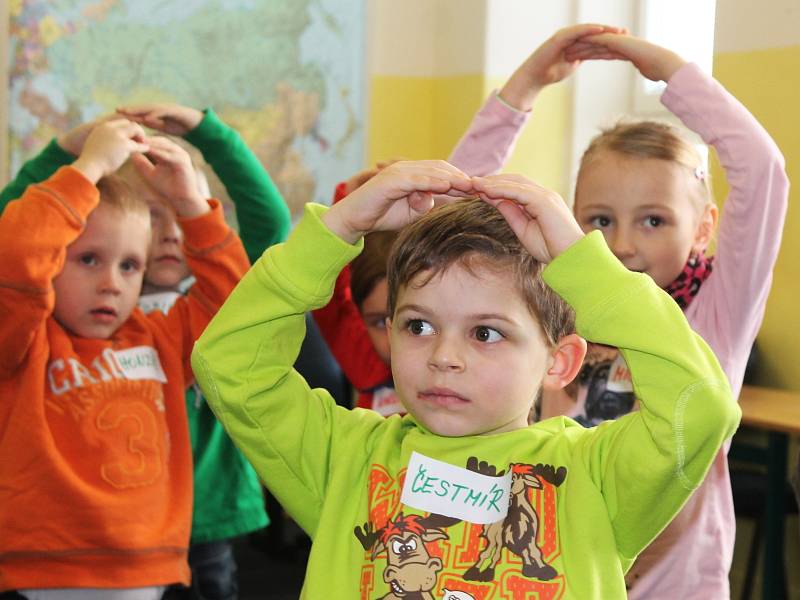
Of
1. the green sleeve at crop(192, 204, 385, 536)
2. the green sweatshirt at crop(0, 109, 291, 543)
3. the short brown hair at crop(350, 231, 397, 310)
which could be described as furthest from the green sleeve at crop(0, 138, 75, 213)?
the green sleeve at crop(192, 204, 385, 536)

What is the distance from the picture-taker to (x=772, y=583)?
10.7 feet

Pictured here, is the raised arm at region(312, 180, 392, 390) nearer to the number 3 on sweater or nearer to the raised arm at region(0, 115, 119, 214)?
the number 3 on sweater

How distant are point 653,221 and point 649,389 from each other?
951mm

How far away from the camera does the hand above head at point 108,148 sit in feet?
7.70

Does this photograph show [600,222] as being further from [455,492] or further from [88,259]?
[88,259]

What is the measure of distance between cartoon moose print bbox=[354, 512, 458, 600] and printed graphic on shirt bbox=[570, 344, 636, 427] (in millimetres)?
797

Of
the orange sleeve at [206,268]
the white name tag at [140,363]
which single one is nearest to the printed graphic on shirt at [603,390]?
the orange sleeve at [206,268]

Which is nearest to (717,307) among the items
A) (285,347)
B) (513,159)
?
(285,347)

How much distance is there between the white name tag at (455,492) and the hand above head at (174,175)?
49.3 inches

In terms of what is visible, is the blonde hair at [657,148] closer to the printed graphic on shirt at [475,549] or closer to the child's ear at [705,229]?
the child's ear at [705,229]

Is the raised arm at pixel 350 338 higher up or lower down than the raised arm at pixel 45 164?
lower down

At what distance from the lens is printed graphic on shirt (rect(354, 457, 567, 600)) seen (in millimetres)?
1382

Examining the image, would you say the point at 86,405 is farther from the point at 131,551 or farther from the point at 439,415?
the point at 439,415

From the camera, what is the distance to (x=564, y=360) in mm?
1568
